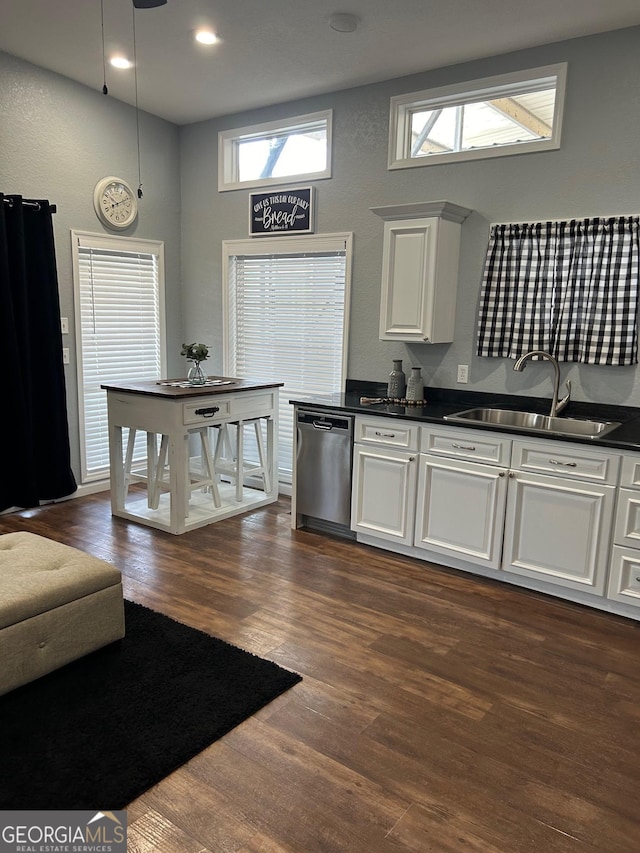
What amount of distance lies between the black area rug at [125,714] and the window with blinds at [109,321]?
2471 millimetres

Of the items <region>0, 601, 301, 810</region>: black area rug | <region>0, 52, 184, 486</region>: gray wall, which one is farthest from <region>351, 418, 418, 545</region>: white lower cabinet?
<region>0, 52, 184, 486</region>: gray wall

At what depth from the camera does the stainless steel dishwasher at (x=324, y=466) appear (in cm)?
391

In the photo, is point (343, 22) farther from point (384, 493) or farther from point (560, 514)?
point (560, 514)

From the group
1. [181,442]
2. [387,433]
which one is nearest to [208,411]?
[181,442]

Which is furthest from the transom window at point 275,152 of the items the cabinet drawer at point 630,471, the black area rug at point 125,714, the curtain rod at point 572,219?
the black area rug at point 125,714

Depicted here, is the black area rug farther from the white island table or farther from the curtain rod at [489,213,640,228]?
the curtain rod at [489,213,640,228]

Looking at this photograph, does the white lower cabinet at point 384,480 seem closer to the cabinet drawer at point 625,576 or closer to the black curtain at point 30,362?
Answer: the cabinet drawer at point 625,576

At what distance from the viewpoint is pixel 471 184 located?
388 cm

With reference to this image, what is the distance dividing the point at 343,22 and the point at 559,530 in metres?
2.93

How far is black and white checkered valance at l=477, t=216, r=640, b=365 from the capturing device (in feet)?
11.1

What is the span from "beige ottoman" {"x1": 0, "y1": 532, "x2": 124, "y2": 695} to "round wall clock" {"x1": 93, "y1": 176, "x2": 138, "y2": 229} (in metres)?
2.97

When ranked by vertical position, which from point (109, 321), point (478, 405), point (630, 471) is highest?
point (109, 321)

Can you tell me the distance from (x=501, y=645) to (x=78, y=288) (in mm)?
3811

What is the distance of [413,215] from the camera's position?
3.78m
